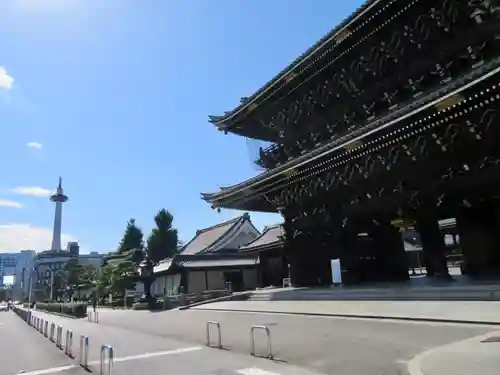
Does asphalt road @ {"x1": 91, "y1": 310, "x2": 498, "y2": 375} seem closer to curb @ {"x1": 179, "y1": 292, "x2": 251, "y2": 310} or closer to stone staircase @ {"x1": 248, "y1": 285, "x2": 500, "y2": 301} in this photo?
stone staircase @ {"x1": 248, "y1": 285, "x2": 500, "y2": 301}

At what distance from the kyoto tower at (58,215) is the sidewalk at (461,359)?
504ft

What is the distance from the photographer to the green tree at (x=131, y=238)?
247 ft

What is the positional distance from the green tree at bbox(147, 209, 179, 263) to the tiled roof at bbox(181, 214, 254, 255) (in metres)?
17.4

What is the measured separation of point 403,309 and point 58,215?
152 meters

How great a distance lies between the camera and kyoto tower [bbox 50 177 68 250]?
142m

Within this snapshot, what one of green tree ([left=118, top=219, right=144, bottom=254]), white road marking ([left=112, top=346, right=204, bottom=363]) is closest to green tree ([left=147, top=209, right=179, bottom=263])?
green tree ([left=118, top=219, right=144, bottom=254])

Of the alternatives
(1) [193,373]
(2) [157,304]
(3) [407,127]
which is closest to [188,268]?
→ (2) [157,304]

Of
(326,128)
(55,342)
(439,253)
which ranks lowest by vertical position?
(55,342)

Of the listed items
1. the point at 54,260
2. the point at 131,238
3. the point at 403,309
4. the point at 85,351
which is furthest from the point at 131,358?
the point at 54,260

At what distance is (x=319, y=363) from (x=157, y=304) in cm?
2683

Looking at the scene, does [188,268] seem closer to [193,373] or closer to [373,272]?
[373,272]

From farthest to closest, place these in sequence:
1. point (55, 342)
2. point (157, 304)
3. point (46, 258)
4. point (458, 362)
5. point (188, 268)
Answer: point (46, 258)
point (188, 268)
point (157, 304)
point (55, 342)
point (458, 362)

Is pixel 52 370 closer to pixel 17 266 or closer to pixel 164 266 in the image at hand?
pixel 164 266

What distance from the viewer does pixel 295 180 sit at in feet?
70.6
